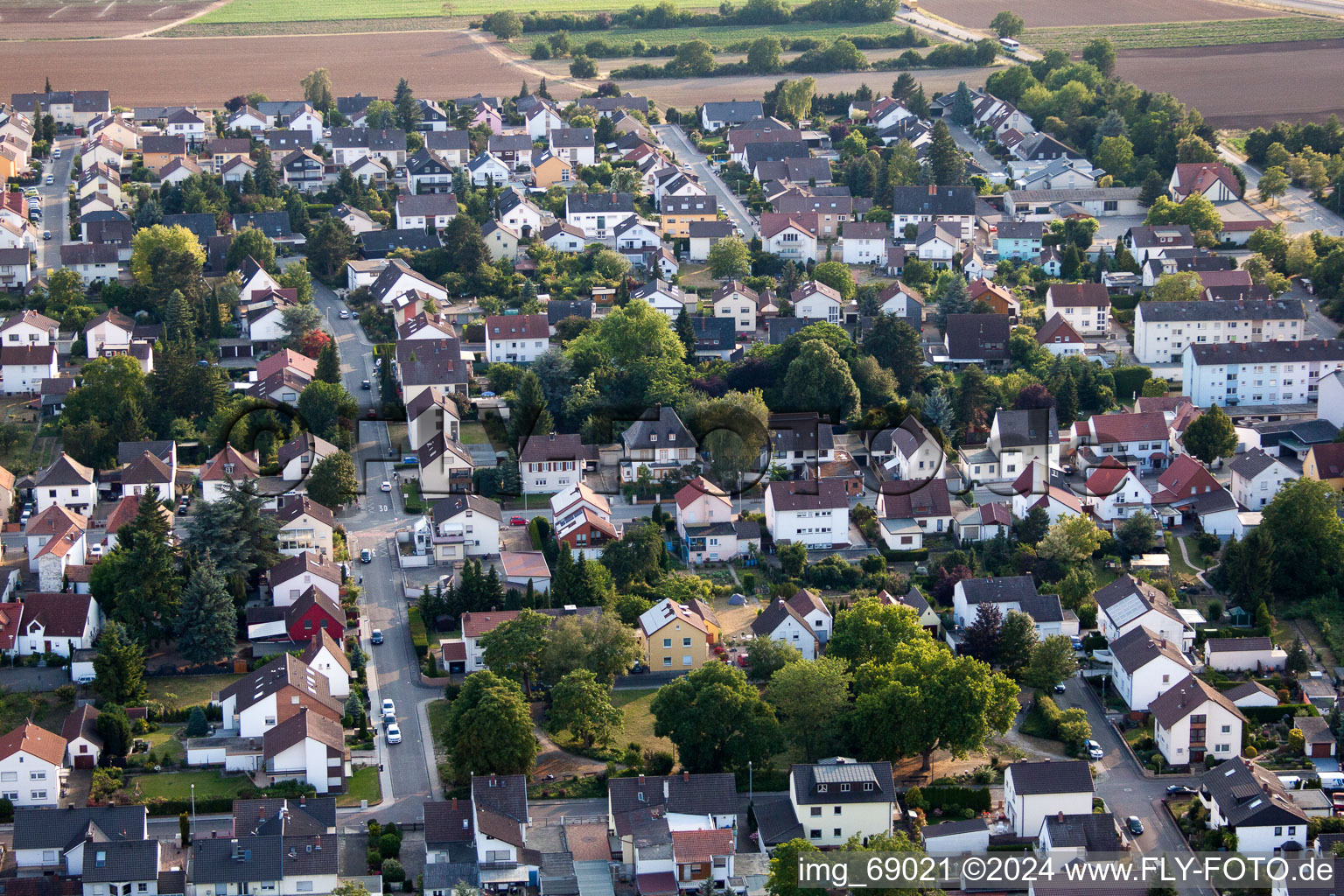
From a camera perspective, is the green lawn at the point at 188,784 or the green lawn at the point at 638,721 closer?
the green lawn at the point at 188,784

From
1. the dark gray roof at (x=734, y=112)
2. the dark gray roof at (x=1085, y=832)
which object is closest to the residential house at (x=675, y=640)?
the dark gray roof at (x=1085, y=832)

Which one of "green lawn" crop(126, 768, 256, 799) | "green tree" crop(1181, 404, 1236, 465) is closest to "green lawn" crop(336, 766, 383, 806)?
"green lawn" crop(126, 768, 256, 799)

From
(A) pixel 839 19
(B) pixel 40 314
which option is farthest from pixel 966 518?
(A) pixel 839 19


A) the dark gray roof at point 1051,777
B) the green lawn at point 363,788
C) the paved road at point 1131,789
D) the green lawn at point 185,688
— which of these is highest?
the dark gray roof at point 1051,777

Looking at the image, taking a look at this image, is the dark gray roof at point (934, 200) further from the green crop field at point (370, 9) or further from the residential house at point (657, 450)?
the green crop field at point (370, 9)

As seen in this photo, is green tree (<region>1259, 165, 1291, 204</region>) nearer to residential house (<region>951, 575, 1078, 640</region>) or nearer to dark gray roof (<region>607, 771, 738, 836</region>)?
residential house (<region>951, 575, 1078, 640</region>)

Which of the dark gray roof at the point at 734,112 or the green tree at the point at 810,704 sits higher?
the dark gray roof at the point at 734,112
